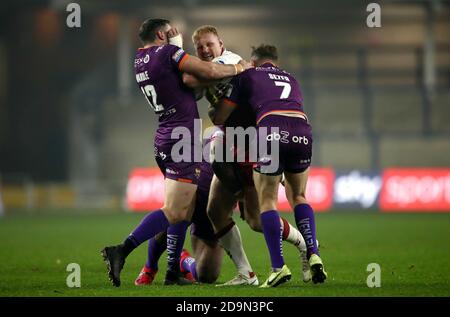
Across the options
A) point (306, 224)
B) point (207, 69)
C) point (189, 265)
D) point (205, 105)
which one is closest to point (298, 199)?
point (306, 224)

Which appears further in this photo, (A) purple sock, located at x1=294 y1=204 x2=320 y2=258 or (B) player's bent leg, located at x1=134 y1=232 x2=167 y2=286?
(B) player's bent leg, located at x1=134 y1=232 x2=167 y2=286

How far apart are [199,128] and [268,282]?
1.53 meters

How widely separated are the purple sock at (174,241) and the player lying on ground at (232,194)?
0.28 m

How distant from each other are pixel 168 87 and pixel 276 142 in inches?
43.0

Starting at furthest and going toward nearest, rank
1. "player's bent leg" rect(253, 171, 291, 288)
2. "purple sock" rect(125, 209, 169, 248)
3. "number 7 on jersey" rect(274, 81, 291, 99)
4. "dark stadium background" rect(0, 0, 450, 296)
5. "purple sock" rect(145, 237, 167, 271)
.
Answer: "dark stadium background" rect(0, 0, 450, 296)
"purple sock" rect(145, 237, 167, 271)
"number 7 on jersey" rect(274, 81, 291, 99)
"purple sock" rect(125, 209, 169, 248)
"player's bent leg" rect(253, 171, 291, 288)

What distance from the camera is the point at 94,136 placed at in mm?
29781

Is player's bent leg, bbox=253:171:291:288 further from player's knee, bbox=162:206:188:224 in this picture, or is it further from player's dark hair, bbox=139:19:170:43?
player's dark hair, bbox=139:19:170:43

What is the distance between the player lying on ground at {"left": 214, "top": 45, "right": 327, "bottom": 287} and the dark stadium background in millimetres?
7475

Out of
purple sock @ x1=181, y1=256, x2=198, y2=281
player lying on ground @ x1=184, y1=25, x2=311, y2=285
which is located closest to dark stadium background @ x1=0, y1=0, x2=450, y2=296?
purple sock @ x1=181, y1=256, x2=198, y2=281

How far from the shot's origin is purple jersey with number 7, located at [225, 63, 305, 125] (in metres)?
8.73

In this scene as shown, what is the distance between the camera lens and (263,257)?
1209cm

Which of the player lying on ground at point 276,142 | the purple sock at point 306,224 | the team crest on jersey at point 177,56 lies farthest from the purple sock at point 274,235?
the team crest on jersey at point 177,56

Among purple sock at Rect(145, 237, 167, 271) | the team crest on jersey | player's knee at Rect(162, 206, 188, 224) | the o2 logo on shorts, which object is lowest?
purple sock at Rect(145, 237, 167, 271)

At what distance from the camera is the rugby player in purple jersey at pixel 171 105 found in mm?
8688
